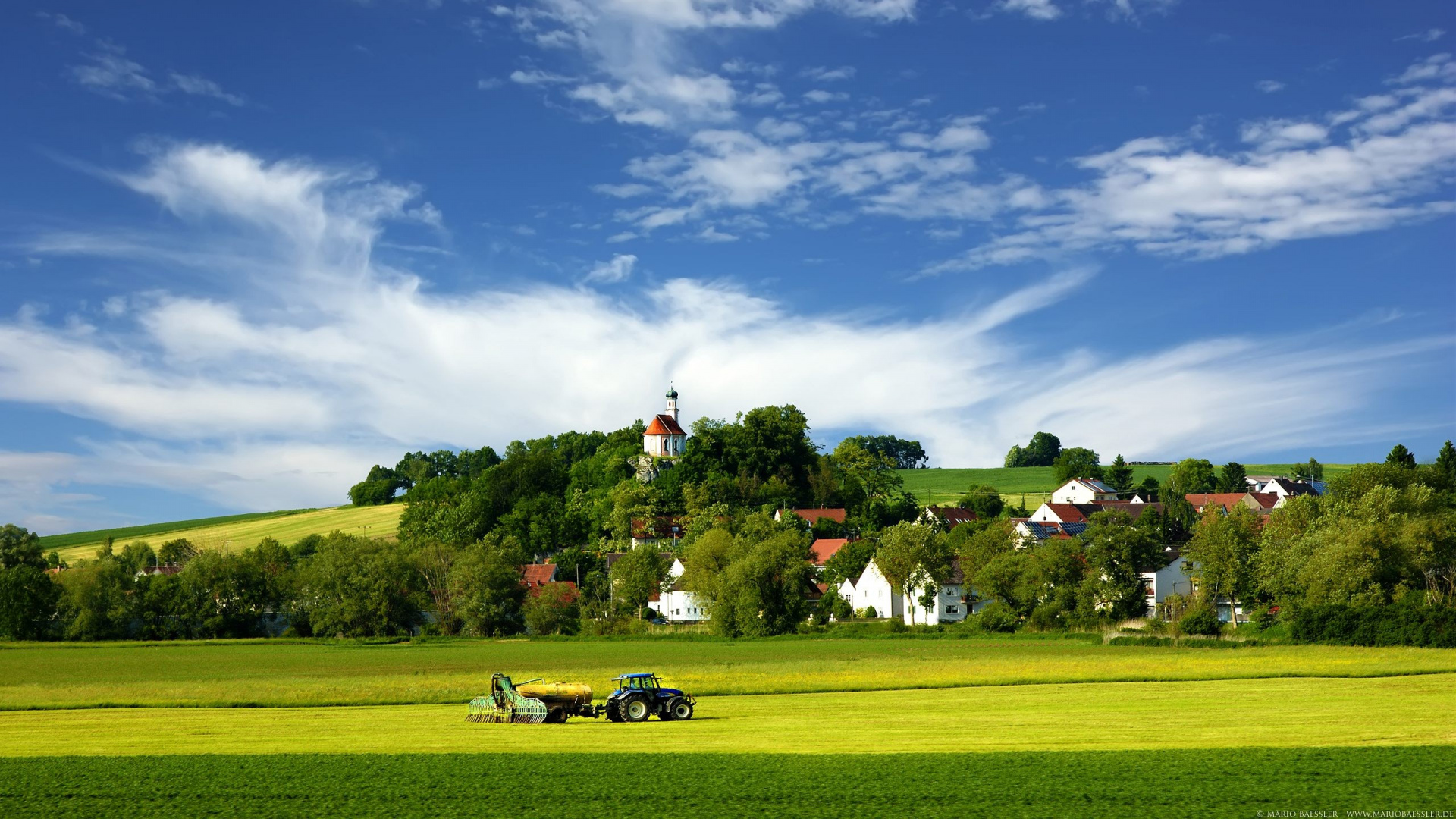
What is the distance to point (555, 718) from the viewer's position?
33.7 metres

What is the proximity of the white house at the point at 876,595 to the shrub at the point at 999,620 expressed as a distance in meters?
21.2

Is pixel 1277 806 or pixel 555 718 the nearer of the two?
pixel 1277 806

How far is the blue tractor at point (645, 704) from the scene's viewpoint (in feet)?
110

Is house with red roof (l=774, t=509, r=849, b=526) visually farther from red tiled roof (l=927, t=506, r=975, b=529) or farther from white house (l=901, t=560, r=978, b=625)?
white house (l=901, t=560, r=978, b=625)

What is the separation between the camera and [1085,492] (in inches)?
7534

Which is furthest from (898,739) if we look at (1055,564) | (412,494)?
(412,494)

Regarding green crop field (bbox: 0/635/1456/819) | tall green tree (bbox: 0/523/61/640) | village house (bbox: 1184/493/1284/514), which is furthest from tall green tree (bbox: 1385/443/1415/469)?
tall green tree (bbox: 0/523/61/640)

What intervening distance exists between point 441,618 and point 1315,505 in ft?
247

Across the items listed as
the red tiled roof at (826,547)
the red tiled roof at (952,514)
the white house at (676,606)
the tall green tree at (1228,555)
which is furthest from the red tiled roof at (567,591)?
the red tiled roof at (952,514)

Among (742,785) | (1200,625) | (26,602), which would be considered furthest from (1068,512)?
(742,785)

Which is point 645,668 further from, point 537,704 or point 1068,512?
point 1068,512

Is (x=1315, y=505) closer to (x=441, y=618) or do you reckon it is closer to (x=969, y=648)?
(x=969, y=648)

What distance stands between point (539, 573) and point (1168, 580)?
7036cm

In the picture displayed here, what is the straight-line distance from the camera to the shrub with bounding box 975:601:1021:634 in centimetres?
9081
